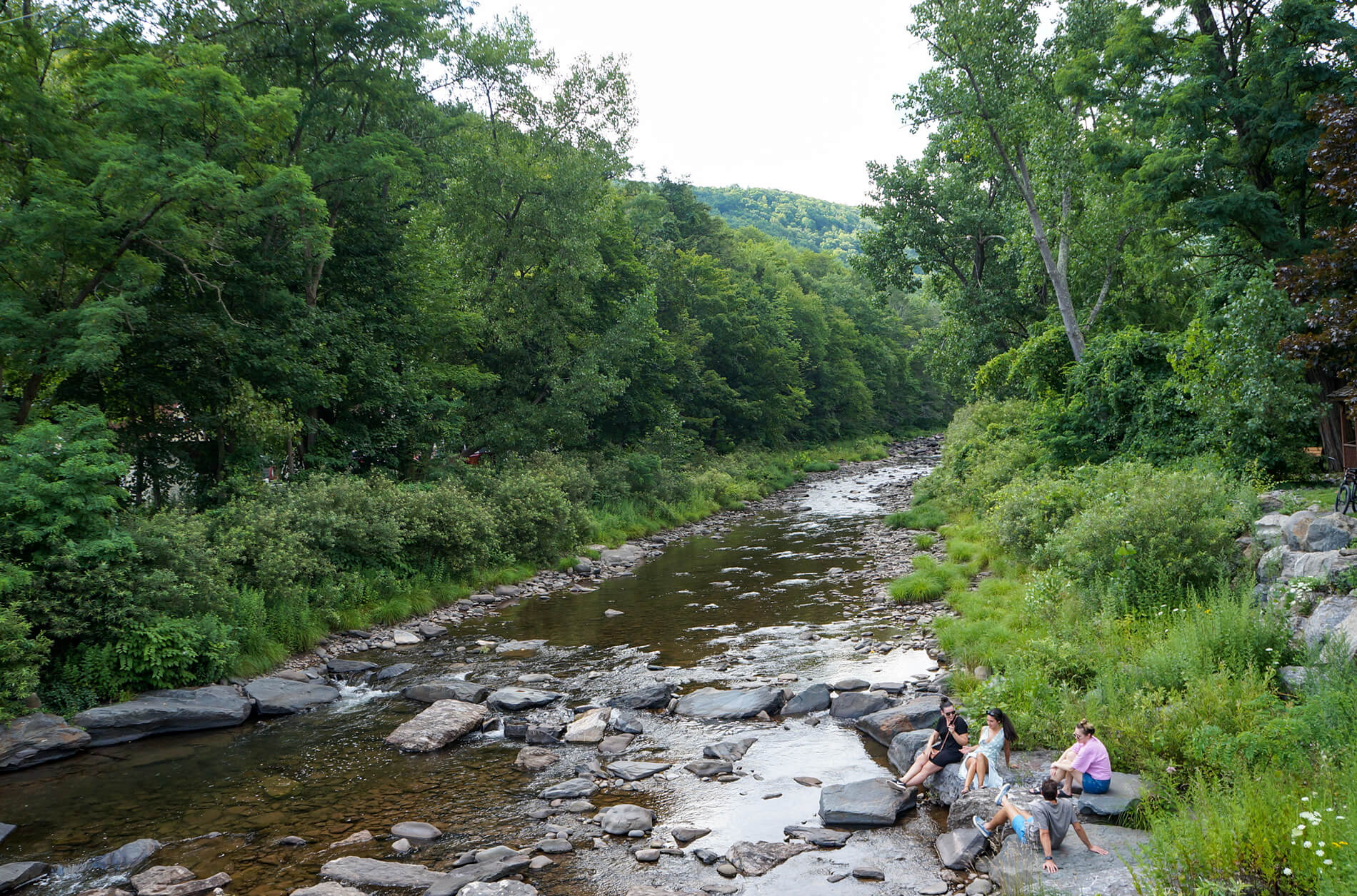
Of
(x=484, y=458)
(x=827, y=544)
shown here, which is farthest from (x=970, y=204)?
(x=484, y=458)

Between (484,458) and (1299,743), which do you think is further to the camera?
(484,458)

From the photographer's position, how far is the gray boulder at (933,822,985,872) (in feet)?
24.3

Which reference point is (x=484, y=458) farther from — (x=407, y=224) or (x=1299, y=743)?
(x=1299, y=743)

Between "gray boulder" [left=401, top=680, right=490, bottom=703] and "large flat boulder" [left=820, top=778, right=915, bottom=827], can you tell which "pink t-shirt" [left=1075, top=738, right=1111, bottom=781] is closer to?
"large flat boulder" [left=820, top=778, right=915, bottom=827]

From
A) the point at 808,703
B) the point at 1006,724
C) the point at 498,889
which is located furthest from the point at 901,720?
the point at 498,889

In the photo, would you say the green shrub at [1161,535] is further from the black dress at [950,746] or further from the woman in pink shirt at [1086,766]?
the woman in pink shirt at [1086,766]

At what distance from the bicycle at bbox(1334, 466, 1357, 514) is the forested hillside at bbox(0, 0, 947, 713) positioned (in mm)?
17214

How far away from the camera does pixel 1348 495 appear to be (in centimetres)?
1124

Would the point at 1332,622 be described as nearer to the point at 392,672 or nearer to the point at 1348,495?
the point at 1348,495

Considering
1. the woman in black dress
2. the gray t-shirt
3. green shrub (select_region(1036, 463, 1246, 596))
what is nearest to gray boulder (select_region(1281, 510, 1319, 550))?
green shrub (select_region(1036, 463, 1246, 596))

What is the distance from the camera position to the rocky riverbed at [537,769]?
774 centimetres

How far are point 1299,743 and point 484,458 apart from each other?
2569 centimetres

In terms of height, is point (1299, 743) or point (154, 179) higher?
point (154, 179)

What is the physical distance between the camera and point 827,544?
25.3 metres
